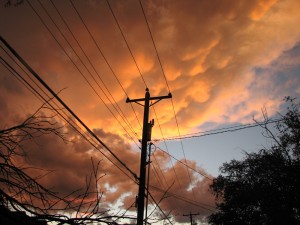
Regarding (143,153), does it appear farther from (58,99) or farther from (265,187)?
(265,187)

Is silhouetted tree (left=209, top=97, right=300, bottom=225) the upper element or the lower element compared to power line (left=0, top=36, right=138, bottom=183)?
upper

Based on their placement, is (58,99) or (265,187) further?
(265,187)

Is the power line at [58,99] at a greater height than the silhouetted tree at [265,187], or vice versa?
the silhouetted tree at [265,187]

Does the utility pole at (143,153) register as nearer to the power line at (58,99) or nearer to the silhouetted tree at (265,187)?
the power line at (58,99)

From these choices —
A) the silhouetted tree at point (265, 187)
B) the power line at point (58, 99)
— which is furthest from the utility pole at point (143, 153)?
the silhouetted tree at point (265, 187)

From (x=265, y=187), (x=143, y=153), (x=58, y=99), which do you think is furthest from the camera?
(x=265, y=187)

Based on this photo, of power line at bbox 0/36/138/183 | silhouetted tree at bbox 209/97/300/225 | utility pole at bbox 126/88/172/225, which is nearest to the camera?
power line at bbox 0/36/138/183

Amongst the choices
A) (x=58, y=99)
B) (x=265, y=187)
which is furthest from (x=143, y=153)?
(x=265, y=187)

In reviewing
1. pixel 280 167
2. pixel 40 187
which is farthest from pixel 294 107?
pixel 40 187

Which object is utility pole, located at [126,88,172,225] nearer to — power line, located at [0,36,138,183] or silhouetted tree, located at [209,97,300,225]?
power line, located at [0,36,138,183]

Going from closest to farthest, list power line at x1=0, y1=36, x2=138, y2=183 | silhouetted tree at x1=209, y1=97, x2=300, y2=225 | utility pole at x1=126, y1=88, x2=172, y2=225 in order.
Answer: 1. power line at x1=0, y1=36, x2=138, y2=183
2. utility pole at x1=126, y1=88, x2=172, y2=225
3. silhouetted tree at x1=209, y1=97, x2=300, y2=225

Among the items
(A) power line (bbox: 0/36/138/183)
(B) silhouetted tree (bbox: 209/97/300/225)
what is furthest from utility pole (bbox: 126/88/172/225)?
(B) silhouetted tree (bbox: 209/97/300/225)

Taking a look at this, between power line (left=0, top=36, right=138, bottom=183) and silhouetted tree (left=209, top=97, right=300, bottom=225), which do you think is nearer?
power line (left=0, top=36, right=138, bottom=183)

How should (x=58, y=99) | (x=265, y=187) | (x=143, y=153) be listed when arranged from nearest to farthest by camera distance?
(x=58, y=99) < (x=143, y=153) < (x=265, y=187)
